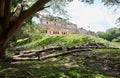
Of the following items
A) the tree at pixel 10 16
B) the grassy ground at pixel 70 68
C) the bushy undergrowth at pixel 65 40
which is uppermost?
the tree at pixel 10 16

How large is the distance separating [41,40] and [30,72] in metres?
20.7

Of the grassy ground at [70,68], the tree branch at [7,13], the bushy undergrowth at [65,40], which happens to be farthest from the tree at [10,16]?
the bushy undergrowth at [65,40]

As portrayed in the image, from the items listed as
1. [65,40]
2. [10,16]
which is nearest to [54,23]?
[65,40]

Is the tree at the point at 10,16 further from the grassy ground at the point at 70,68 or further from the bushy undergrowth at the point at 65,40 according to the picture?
the bushy undergrowth at the point at 65,40

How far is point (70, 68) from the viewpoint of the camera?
12203 mm

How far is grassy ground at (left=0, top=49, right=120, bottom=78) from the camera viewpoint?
1059 centimetres

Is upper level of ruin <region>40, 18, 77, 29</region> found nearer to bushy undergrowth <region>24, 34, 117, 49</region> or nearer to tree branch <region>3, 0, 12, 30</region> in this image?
bushy undergrowth <region>24, 34, 117, 49</region>

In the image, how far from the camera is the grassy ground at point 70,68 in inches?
417

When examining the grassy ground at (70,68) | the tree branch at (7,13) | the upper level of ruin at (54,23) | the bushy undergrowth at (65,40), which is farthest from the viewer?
the bushy undergrowth at (65,40)

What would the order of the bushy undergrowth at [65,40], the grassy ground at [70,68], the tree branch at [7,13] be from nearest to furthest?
1. the grassy ground at [70,68]
2. the tree branch at [7,13]
3. the bushy undergrowth at [65,40]

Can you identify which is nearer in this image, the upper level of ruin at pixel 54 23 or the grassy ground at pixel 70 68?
the grassy ground at pixel 70 68

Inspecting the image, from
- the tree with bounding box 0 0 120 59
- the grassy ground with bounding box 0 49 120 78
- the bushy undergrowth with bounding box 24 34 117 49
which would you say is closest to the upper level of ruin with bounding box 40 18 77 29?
the bushy undergrowth with bounding box 24 34 117 49

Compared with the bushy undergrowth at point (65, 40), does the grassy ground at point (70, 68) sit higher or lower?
lower

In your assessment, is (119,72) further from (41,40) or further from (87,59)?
(41,40)
